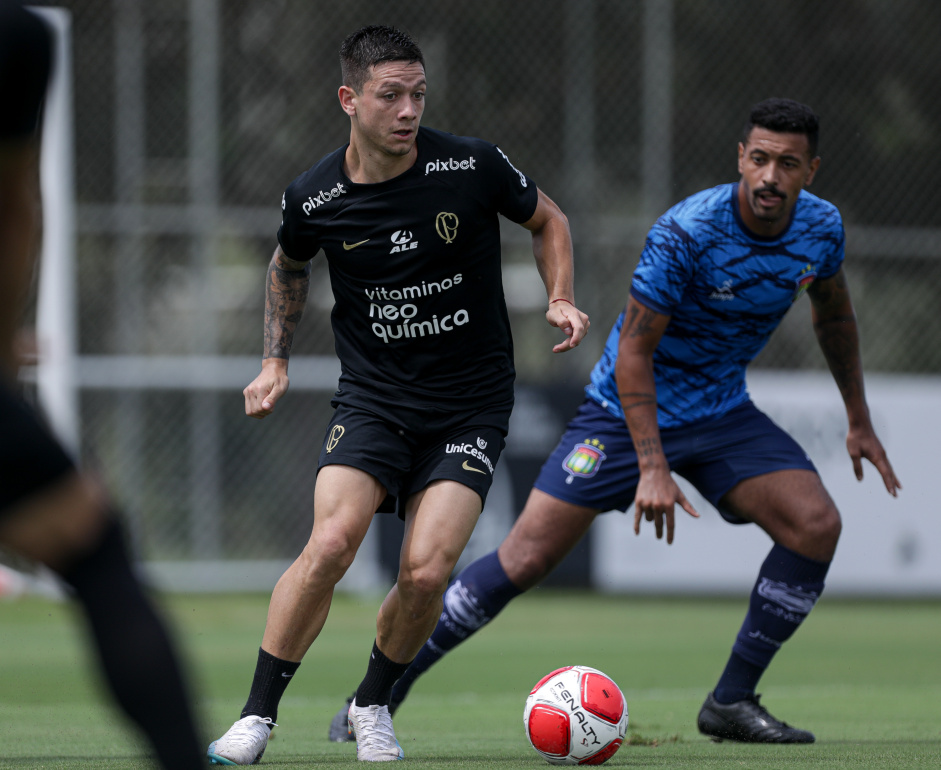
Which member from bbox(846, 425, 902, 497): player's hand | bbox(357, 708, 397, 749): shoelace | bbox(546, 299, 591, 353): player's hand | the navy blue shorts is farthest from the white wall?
bbox(546, 299, 591, 353): player's hand

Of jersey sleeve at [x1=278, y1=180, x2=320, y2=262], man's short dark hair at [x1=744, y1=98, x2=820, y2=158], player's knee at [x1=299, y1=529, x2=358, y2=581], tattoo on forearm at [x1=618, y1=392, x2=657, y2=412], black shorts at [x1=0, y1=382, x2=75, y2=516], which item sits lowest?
player's knee at [x1=299, y1=529, x2=358, y2=581]

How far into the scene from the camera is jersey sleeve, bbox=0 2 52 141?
2477 millimetres

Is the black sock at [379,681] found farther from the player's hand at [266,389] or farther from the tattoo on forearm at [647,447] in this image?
the tattoo on forearm at [647,447]

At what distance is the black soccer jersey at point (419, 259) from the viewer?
4.91 metres

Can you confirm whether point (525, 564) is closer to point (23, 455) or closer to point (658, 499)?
point (658, 499)

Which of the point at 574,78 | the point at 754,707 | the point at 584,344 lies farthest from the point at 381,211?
the point at 574,78

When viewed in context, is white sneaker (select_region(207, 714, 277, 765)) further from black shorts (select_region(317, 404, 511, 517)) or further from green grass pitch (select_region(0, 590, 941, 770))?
black shorts (select_region(317, 404, 511, 517))

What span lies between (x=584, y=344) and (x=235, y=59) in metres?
4.59

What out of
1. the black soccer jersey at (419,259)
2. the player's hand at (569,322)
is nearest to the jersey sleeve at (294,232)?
the black soccer jersey at (419,259)

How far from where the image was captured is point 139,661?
246 cm

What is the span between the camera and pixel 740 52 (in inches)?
607

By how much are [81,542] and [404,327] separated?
2545 mm

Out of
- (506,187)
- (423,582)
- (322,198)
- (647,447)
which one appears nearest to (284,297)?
(322,198)

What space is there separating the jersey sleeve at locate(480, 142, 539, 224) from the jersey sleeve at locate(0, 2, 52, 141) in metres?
2.57
